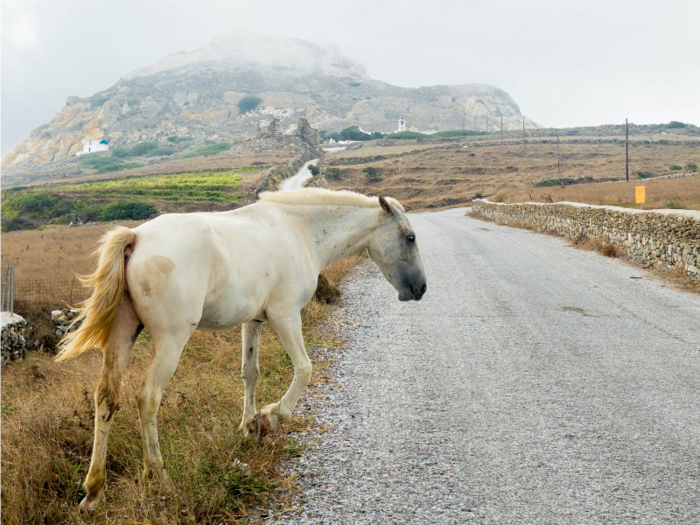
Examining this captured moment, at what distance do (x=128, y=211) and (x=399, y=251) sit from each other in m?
49.5

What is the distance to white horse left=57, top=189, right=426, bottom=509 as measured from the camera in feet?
13.1

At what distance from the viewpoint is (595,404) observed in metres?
6.41

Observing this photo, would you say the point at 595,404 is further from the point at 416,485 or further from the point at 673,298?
the point at 673,298

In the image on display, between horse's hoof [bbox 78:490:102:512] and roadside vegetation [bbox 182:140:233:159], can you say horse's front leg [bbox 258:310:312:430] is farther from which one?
roadside vegetation [bbox 182:140:233:159]

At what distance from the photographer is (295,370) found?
16.0 feet

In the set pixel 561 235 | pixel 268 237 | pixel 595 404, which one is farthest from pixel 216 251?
pixel 561 235

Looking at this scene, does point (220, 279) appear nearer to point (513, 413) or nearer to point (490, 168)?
point (513, 413)

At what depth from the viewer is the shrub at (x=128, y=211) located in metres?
49.7

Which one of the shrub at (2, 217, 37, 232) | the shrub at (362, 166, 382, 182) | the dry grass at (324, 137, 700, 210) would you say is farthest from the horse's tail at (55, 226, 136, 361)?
the shrub at (362, 166, 382, 182)

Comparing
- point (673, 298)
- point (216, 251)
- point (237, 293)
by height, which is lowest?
point (673, 298)

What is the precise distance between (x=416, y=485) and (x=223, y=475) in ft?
4.98

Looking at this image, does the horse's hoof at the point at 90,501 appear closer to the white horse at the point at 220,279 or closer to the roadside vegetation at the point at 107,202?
the white horse at the point at 220,279

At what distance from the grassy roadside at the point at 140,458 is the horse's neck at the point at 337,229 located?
1757mm

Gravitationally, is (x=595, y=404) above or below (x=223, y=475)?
below
